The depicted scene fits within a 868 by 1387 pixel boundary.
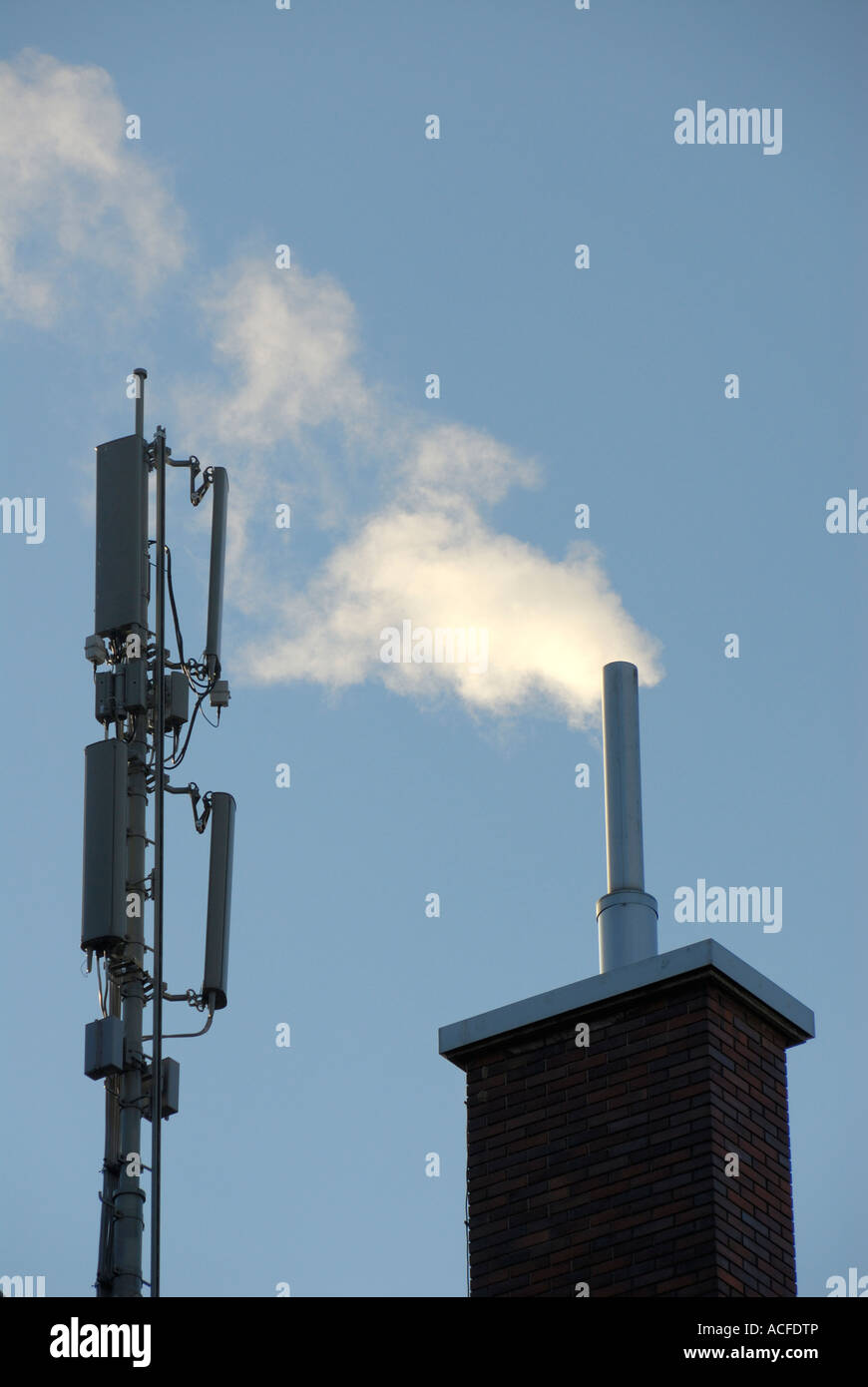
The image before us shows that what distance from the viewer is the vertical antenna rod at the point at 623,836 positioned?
17656 millimetres

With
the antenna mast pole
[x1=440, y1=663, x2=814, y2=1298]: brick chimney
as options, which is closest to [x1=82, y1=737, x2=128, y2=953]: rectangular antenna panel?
the antenna mast pole

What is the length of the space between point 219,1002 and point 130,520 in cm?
406

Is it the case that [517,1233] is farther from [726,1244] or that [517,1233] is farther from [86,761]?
[86,761]

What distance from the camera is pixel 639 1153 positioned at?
53.8ft

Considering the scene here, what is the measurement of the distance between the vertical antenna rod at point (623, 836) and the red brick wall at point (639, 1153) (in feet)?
2.77

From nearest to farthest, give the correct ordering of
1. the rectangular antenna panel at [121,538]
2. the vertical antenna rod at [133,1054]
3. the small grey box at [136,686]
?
the vertical antenna rod at [133,1054] < the small grey box at [136,686] < the rectangular antenna panel at [121,538]

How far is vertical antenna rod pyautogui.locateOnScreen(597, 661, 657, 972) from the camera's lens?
17.7 meters

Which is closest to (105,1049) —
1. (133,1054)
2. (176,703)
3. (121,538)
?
(133,1054)

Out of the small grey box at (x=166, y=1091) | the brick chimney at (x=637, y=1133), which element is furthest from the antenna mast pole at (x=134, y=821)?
the brick chimney at (x=637, y=1133)

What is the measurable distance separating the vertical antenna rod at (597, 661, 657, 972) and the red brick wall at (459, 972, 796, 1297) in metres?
0.84

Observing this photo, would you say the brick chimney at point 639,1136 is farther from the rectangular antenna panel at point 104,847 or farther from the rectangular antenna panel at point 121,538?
the rectangular antenna panel at point 121,538

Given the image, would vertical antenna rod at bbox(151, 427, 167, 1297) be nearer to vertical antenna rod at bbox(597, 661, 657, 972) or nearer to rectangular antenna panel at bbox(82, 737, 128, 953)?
rectangular antenna panel at bbox(82, 737, 128, 953)
